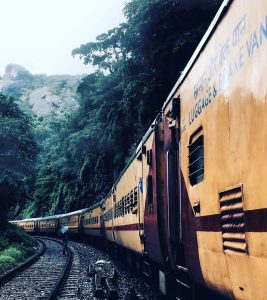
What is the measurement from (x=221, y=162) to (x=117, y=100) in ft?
88.5

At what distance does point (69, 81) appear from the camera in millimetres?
186250

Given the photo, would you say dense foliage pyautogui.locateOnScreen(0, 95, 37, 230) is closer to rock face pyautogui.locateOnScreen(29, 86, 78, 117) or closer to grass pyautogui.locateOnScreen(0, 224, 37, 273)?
grass pyautogui.locateOnScreen(0, 224, 37, 273)

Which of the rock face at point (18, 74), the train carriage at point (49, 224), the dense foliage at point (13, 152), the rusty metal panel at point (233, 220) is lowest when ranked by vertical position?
the rusty metal panel at point (233, 220)

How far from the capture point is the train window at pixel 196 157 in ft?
14.1

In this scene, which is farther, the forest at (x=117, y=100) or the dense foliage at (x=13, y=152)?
the dense foliage at (x=13, y=152)

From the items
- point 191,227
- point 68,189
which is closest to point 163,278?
point 191,227

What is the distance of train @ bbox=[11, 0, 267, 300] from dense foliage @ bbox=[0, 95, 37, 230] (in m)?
20.4

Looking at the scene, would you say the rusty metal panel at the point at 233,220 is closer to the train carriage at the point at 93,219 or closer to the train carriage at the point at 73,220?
the train carriage at the point at 93,219

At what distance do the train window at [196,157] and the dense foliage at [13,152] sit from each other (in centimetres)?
2148

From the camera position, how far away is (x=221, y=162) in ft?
11.4

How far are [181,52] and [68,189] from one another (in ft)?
103

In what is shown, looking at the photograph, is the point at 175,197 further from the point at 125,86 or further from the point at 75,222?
the point at 75,222

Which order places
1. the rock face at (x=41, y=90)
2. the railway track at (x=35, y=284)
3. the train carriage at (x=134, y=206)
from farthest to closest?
the rock face at (x=41, y=90)
the railway track at (x=35, y=284)
the train carriage at (x=134, y=206)

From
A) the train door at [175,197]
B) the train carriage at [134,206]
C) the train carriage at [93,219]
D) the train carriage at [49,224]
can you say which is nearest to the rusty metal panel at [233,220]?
the train door at [175,197]
